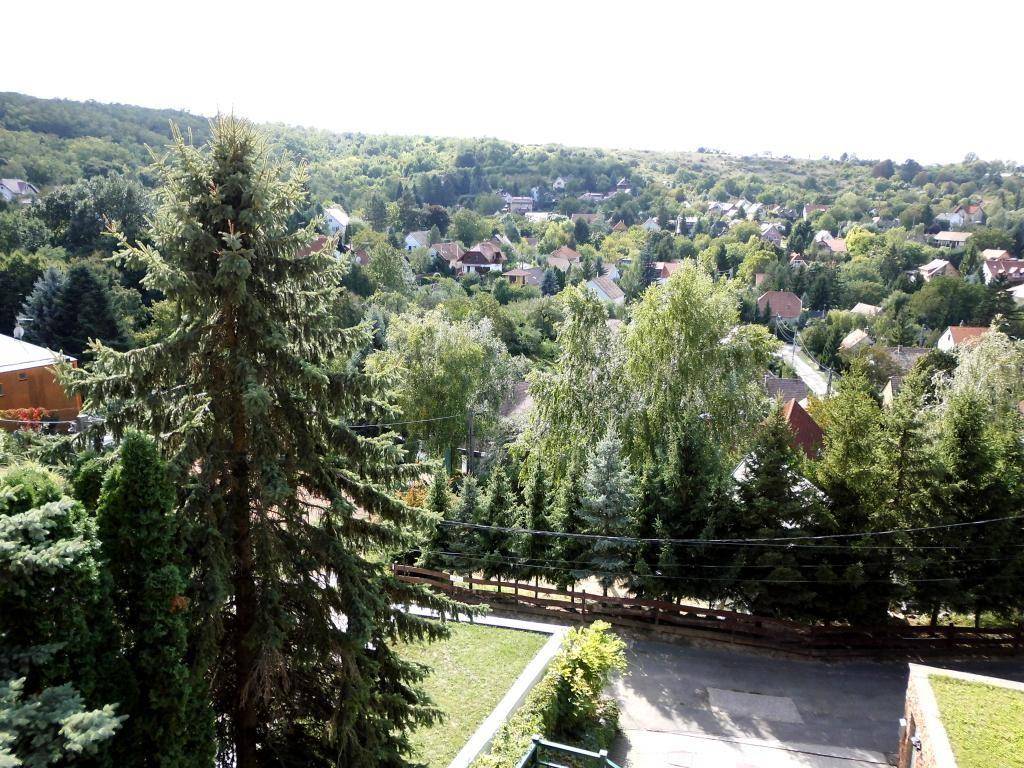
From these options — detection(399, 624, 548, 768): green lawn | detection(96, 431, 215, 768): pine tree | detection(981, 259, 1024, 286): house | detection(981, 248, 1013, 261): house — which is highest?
detection(981, 248, 1013, 261): house

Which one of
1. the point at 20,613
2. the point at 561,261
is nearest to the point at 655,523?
the point at 20,613

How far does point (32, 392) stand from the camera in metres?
26.9

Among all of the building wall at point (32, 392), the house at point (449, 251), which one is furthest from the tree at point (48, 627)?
the house at point (449, 251)

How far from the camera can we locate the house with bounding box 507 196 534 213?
157050 mm

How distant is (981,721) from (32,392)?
30.9 meters

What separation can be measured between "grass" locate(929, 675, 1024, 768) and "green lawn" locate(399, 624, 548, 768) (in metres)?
7.26

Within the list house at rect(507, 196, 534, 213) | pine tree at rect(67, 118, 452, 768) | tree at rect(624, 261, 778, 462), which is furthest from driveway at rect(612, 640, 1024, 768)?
house at rect(507, 196, 534, 213)

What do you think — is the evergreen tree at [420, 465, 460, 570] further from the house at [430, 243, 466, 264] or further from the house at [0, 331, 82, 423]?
the house at [430, 243, 466, 264]

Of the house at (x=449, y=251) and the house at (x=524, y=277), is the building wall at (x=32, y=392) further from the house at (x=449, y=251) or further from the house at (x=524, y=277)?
the house at (x=449, y=251)

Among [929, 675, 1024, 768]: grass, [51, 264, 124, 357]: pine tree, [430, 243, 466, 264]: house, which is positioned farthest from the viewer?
[430, 243, 466, 264]: house

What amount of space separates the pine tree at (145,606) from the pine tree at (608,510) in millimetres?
10835

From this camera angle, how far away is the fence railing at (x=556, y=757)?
9.41 metres

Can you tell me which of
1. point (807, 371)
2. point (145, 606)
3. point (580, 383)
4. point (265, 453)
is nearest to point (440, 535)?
point (580, 383)

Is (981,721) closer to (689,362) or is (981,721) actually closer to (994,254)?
(689,362)
